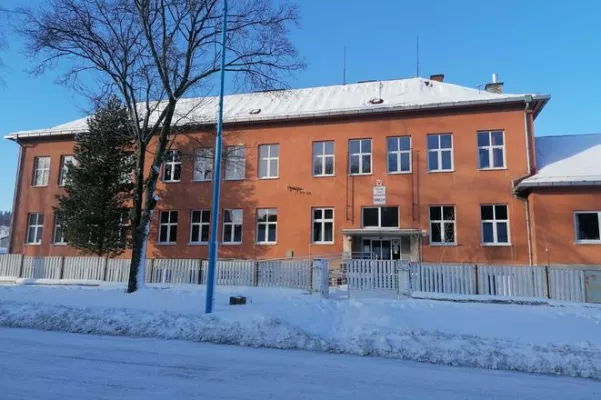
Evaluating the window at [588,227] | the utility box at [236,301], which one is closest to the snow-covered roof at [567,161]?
the window at [588,227]

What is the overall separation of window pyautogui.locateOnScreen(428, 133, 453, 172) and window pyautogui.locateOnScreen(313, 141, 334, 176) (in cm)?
516

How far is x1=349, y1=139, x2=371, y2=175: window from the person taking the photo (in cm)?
2186

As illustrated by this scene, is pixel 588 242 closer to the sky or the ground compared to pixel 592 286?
closer to the sky

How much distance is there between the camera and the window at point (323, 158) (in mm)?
22391

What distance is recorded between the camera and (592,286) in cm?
1404

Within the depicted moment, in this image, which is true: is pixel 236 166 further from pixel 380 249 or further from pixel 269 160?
pixel 380 249

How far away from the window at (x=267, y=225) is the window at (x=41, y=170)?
1545cm

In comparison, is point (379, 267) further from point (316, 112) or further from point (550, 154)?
point (550, 154)

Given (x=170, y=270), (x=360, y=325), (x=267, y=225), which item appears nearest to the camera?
(x=360, y=325)

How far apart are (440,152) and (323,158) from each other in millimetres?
6115

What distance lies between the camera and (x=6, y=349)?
7188 millimetres

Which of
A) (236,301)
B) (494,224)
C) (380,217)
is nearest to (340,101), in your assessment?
(380,217)

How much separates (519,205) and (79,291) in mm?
18820

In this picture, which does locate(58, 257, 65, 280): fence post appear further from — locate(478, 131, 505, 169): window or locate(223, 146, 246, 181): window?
locate(478, 131, 505, 169): window
